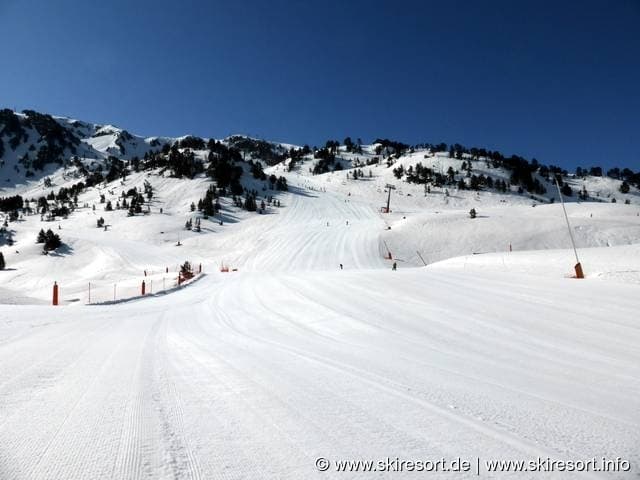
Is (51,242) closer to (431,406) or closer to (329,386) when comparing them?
(329,386)

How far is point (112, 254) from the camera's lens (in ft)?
155

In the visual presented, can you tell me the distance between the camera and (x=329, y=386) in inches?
128

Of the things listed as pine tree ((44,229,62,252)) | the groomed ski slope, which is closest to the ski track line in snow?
the groomed ski slope

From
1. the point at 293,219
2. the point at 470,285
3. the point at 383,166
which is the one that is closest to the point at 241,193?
the point at 293,219

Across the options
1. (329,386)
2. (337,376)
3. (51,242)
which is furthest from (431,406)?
(51,242)
